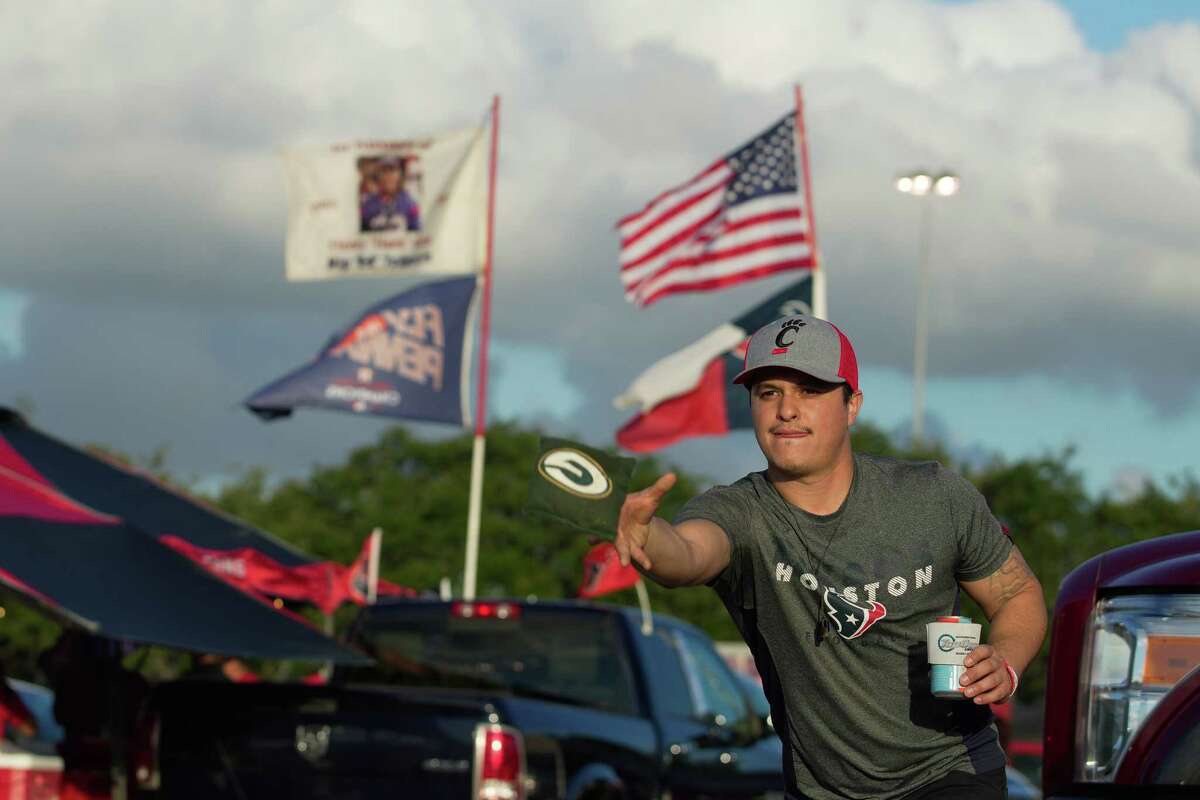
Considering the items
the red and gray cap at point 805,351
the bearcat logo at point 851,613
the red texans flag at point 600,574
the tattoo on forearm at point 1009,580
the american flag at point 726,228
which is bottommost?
the red texans flag at point 600,574

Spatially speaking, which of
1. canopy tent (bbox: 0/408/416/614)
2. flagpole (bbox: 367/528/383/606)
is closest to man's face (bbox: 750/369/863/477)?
canopy tent (bbox: 0/408/416/614)

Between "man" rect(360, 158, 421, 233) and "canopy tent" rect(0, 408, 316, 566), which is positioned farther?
→ "man" rect(360, 158, 421, 233)

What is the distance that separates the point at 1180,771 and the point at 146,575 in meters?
5.27

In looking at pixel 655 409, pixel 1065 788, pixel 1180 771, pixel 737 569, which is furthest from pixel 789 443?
pixel 655 409

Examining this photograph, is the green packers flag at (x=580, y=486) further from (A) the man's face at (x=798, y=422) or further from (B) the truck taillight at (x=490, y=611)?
(B) the truck taillight at (x=490, y=611)

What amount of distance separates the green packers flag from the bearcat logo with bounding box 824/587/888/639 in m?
0.65

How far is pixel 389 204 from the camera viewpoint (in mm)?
17906

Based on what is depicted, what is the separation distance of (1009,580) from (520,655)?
5240 mm

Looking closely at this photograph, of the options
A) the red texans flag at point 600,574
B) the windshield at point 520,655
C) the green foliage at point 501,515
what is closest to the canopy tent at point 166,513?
the windshield at point 520,655

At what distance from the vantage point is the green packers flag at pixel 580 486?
3.88m

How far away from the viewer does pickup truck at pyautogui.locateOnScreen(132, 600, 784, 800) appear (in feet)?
27.8

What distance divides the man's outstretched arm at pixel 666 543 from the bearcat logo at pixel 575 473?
2.5 inches

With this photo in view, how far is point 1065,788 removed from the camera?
5.27 metres

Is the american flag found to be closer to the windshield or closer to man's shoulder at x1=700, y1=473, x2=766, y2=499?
the windshield
